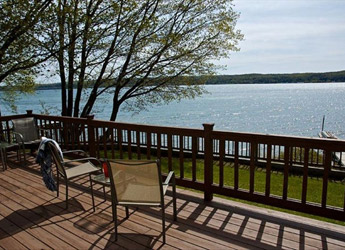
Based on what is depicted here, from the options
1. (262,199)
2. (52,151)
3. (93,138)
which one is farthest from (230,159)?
(52,151)

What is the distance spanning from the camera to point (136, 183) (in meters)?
2.45

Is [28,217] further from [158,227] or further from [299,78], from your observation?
[299,78]

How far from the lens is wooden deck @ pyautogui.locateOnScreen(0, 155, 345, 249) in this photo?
2475 millimetres

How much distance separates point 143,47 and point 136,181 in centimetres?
782

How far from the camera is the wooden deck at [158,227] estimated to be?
2.47 metres

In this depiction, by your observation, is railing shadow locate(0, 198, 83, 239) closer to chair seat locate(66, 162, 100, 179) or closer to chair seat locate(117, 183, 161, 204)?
chair seat locate(66, 162, 100, 179)

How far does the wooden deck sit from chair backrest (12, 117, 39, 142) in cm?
206

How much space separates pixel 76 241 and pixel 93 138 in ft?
8.30

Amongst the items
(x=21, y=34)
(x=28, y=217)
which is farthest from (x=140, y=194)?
(x=21, y=34)

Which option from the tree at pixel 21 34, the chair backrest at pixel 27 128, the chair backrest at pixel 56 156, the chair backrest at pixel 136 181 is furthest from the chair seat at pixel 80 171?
the tree at pixel 21 34

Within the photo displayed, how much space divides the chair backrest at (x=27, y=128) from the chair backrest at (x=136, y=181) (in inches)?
148

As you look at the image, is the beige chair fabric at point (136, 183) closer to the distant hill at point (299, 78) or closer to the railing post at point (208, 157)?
the railing post at point (208, 157)

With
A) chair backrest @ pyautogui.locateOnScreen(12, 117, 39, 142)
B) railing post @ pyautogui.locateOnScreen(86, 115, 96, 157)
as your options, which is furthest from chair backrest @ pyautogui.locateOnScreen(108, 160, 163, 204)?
chair backrest @ pyautogui.locateOnScreen(12, 117, 39, 142)

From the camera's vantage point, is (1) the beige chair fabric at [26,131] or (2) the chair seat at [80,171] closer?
(2) the chair seat at [80,171]
